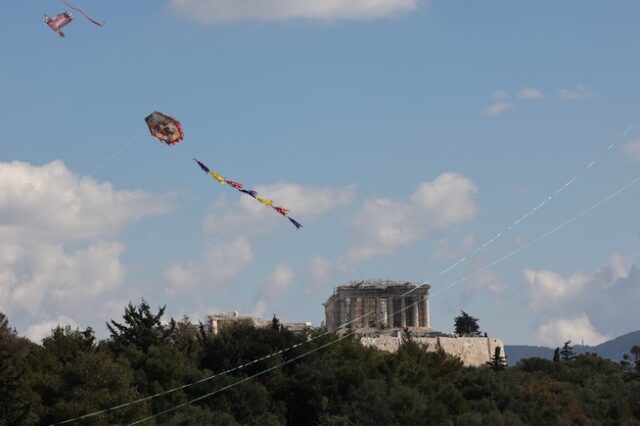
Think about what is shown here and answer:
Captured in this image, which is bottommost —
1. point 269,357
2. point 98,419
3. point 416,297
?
point 98,419

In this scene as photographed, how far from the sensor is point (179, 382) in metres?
77.5

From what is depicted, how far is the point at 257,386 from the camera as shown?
255 ft

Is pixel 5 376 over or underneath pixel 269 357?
underneath

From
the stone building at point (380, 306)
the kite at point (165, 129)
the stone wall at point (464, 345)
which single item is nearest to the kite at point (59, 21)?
the kite at point (165, 129)

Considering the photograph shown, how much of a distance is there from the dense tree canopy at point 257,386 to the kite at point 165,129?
580 inches

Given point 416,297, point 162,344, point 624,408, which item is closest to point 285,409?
point 162,344

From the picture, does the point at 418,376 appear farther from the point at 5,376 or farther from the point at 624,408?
the point at 5,376

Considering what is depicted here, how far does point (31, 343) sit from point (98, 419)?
2533cm

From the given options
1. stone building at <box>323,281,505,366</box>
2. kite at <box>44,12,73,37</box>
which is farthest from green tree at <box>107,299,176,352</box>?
stone building at <box>323,281,505,366</box>

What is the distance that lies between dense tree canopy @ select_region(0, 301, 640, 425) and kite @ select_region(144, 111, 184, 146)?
14729 millimetres

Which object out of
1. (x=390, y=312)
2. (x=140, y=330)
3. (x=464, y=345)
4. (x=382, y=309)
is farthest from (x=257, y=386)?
(x=382, y=309)

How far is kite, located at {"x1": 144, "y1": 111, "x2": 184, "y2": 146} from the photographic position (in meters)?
52.9

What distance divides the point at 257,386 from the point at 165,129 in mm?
28057

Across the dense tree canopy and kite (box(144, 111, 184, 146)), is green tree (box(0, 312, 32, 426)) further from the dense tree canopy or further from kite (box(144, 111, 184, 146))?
kite (box(144, 111, 184, 146))
